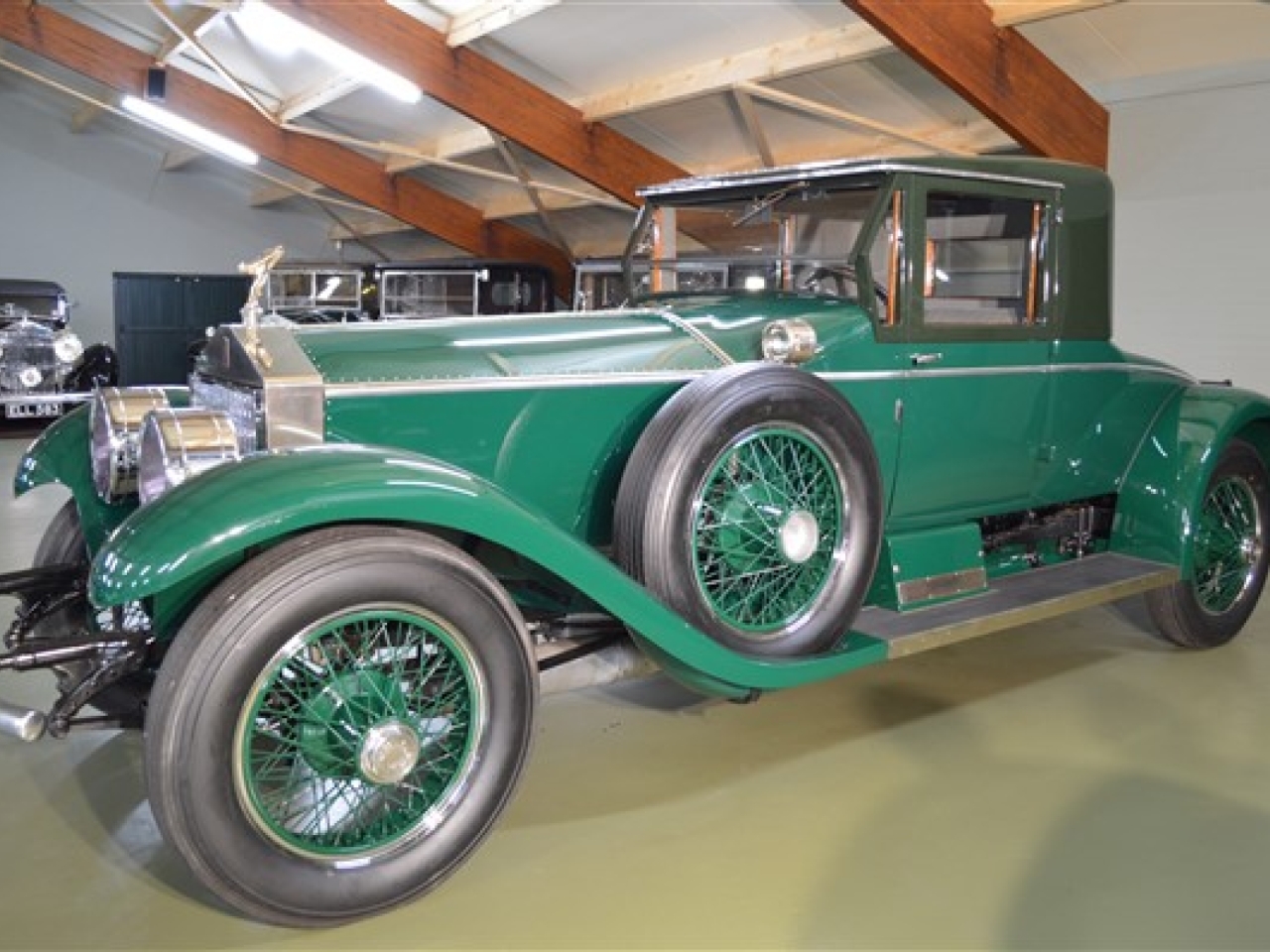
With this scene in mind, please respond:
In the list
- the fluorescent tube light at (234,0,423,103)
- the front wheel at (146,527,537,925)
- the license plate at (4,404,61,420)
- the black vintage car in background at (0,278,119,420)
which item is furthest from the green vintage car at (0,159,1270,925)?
the black vintage car in background at (0,278,119,420)

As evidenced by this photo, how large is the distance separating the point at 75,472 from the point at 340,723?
158 cm

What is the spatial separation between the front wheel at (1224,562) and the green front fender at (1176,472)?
0.18 metres

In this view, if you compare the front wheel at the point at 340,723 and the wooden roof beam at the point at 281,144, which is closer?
the front wheel at the point at 340,723

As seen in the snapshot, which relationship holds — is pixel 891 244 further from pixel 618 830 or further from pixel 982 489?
pixel 618 830

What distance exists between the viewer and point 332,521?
7.45 ft

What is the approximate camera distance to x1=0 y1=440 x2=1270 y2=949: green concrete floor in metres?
2.38

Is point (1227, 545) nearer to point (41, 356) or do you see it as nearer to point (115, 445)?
point (115, 445)

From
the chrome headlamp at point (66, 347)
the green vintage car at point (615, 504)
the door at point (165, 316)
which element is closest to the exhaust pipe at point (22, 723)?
the green vintage car at point (615, 504)

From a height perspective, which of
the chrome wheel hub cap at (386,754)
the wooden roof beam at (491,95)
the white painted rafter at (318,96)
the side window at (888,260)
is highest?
the white painted rafter at (318,96)

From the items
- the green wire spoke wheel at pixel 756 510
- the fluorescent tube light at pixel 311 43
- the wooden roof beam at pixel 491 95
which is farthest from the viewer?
the fluorescent tube light at pixel 311 43

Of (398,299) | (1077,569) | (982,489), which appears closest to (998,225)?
(982,489)

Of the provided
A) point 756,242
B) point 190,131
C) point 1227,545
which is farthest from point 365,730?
point 190,131

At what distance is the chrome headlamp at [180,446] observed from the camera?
8.83 ft

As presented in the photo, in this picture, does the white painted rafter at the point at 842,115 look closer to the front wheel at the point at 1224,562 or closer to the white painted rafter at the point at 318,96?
the front wheel at the point at 1224,562
